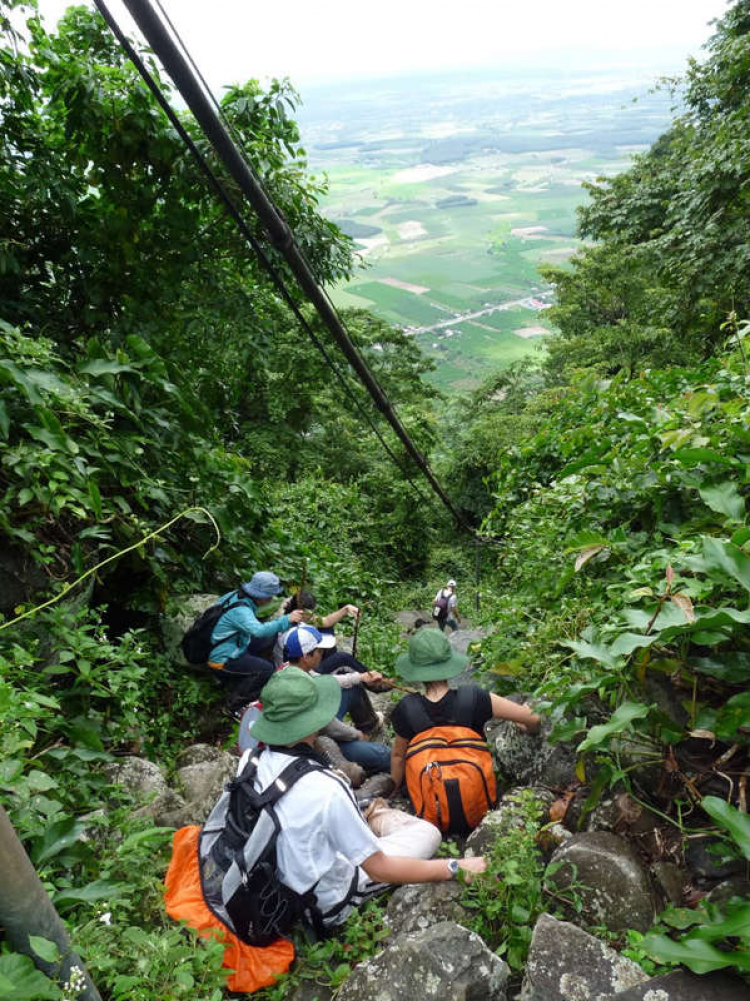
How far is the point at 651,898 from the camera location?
2.42 meters

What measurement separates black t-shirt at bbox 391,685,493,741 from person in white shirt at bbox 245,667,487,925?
64cm

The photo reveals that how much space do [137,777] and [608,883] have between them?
2.58 meters

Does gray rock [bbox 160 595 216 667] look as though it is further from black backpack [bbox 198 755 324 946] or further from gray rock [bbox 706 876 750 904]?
gray rock [bbox 706 876 750 904]

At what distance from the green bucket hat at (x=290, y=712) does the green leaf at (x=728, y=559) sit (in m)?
1.72

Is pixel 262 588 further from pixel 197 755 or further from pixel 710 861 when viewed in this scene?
pixel 710 861

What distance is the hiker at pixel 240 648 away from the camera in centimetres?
479

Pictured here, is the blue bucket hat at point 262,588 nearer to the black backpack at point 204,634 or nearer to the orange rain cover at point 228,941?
the black backpack at point 204,634

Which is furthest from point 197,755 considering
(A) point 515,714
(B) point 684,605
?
(B) point 684,605

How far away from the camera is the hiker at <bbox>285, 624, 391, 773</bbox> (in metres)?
4.25

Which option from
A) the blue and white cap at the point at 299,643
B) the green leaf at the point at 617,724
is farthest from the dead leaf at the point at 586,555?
the blue and white cap at the point at 299,643

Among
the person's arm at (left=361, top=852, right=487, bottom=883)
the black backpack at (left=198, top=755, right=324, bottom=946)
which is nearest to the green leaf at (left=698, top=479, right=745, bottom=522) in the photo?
the person's arm at (left=361, top=852, right=487, bottom=883)

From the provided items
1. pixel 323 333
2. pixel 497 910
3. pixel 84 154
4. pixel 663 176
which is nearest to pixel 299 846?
→ pixel 497 910

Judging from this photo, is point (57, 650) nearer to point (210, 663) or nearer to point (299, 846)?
point (210, 663)

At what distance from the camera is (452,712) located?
11.1 ft
